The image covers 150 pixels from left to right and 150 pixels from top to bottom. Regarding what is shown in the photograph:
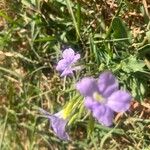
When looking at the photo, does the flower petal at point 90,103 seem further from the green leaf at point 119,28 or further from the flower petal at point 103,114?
the green leaf at point 119,28

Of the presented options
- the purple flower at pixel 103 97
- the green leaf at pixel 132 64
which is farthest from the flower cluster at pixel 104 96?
the green leaf at pixel 132 64

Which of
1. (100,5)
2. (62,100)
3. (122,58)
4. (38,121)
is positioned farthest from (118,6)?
(38,121)

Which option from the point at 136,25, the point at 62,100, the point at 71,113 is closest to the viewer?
the point at 71,113

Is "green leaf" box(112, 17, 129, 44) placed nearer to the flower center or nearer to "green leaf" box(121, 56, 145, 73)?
"green leaf" box(121, 56, 145, 73)

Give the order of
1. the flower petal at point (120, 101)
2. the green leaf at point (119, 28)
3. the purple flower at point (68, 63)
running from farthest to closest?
1. the green leaf at point (119, 28)
2. the purple flower at point (68, 63)
3. the flower petal at point (120, 101)

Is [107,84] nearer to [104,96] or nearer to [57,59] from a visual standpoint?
[104,96]

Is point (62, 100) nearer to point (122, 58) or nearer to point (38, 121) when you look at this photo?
point (38, 121)

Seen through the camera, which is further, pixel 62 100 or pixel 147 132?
pixel 62 100

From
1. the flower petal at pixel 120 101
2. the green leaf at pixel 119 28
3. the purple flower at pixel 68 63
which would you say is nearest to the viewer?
the flower petal at pixel 120 101
